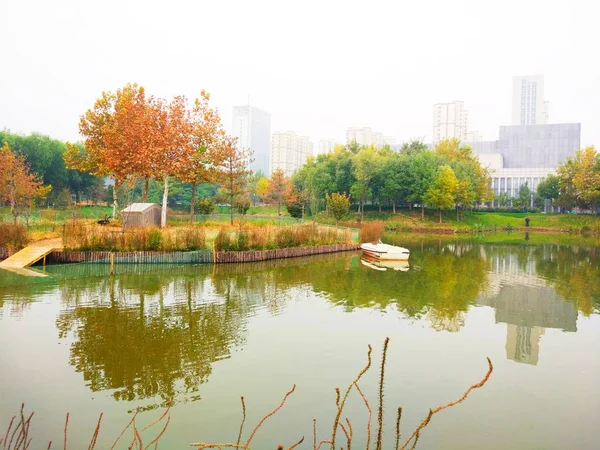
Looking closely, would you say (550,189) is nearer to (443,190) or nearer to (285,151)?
(443,190)

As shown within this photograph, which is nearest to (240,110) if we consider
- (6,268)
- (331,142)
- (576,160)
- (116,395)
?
(331,142)

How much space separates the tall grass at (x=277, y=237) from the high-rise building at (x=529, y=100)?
151 metres

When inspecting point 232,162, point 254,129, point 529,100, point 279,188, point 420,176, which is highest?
point 529,100

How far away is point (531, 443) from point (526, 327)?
5.79 meters

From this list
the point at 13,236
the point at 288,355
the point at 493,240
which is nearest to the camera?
the point at 288,355

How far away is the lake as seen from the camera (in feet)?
20.1

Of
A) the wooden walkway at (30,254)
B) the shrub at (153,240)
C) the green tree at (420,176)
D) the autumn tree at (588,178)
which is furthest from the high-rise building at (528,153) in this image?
the wooden walkway at (30,254)

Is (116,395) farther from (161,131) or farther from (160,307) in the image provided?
(161,131)

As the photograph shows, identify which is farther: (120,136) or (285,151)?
(285,151)

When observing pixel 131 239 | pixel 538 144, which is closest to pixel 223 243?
pixel 131 239

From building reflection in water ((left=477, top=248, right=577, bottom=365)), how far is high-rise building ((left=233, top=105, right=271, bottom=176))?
421ft

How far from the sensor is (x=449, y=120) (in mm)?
130750

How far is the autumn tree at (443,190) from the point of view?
155ft

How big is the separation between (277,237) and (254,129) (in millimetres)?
139575
